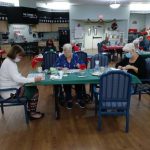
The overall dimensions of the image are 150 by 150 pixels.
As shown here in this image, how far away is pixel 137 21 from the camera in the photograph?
1446cm

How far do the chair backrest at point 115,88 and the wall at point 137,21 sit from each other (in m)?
12.9

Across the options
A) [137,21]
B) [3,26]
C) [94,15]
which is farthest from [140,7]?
[3,26]

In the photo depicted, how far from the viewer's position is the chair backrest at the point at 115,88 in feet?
8.18

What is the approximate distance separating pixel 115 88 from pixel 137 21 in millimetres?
13251

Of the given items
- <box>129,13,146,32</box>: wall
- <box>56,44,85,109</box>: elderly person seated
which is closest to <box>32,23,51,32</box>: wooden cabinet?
<box>129,13,146,32</box>: wall

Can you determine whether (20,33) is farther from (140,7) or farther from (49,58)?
(140,7)

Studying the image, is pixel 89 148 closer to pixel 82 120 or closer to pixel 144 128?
pixel 82 120

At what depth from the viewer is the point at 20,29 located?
10.5m

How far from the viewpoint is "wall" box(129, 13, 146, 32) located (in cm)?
1430

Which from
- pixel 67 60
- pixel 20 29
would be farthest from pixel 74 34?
pixel 67 60

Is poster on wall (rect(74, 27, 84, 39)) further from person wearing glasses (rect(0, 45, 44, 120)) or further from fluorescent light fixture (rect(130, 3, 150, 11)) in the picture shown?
person wearing glasses (rect(0, 45, 44, 120))

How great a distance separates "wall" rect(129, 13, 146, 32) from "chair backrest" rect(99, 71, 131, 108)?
1286 cm

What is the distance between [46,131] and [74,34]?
933 cm

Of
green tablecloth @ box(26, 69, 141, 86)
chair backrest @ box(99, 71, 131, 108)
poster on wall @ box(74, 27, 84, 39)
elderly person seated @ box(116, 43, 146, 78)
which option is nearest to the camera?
chair backrest @ box(99, 71, 131, 108)
